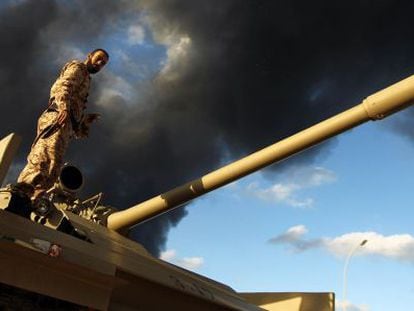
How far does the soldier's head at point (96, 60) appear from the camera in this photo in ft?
25.3

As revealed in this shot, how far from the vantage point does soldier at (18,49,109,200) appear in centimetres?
662

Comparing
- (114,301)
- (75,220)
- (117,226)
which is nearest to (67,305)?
(114,301)

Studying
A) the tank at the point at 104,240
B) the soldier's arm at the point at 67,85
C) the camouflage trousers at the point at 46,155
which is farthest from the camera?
the soldier's arm at the point at 67,85

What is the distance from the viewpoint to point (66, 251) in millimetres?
5504

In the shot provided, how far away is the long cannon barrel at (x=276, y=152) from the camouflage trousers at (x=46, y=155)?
6.45ft

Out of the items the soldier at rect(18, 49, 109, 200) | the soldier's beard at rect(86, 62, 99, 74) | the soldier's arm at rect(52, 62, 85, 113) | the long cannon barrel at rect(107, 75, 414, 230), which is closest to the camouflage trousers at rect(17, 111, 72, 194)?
the soldier at rect(18, 49, 109, 200)

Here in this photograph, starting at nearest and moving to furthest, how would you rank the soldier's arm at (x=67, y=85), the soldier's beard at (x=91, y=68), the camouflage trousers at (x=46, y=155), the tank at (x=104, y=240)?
the tank at (x=104, y=240), the camouflage trousers at (x=46, y=155), the soldier's arm at (x=67, y=85), the soldier's beard at (x=91, y=68)

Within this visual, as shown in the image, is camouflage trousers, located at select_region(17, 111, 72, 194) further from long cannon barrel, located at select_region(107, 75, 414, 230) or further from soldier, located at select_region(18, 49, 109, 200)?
long cannon barrel, located at select_region(107, 75, 414, 230)

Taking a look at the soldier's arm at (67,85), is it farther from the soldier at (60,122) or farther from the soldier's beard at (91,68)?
the soldier's beard at (91,68)

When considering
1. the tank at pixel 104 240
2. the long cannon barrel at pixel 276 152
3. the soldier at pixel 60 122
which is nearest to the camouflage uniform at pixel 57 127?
the soldier at pixel 60 122

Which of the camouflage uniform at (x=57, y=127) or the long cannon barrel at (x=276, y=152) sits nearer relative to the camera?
the camouflage uniform at (x=57, y=127)

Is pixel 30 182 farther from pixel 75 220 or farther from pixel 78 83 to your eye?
pixel 78 83

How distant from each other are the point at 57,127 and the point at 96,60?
3.84ft

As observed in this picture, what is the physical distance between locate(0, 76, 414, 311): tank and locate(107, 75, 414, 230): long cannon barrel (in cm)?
1
